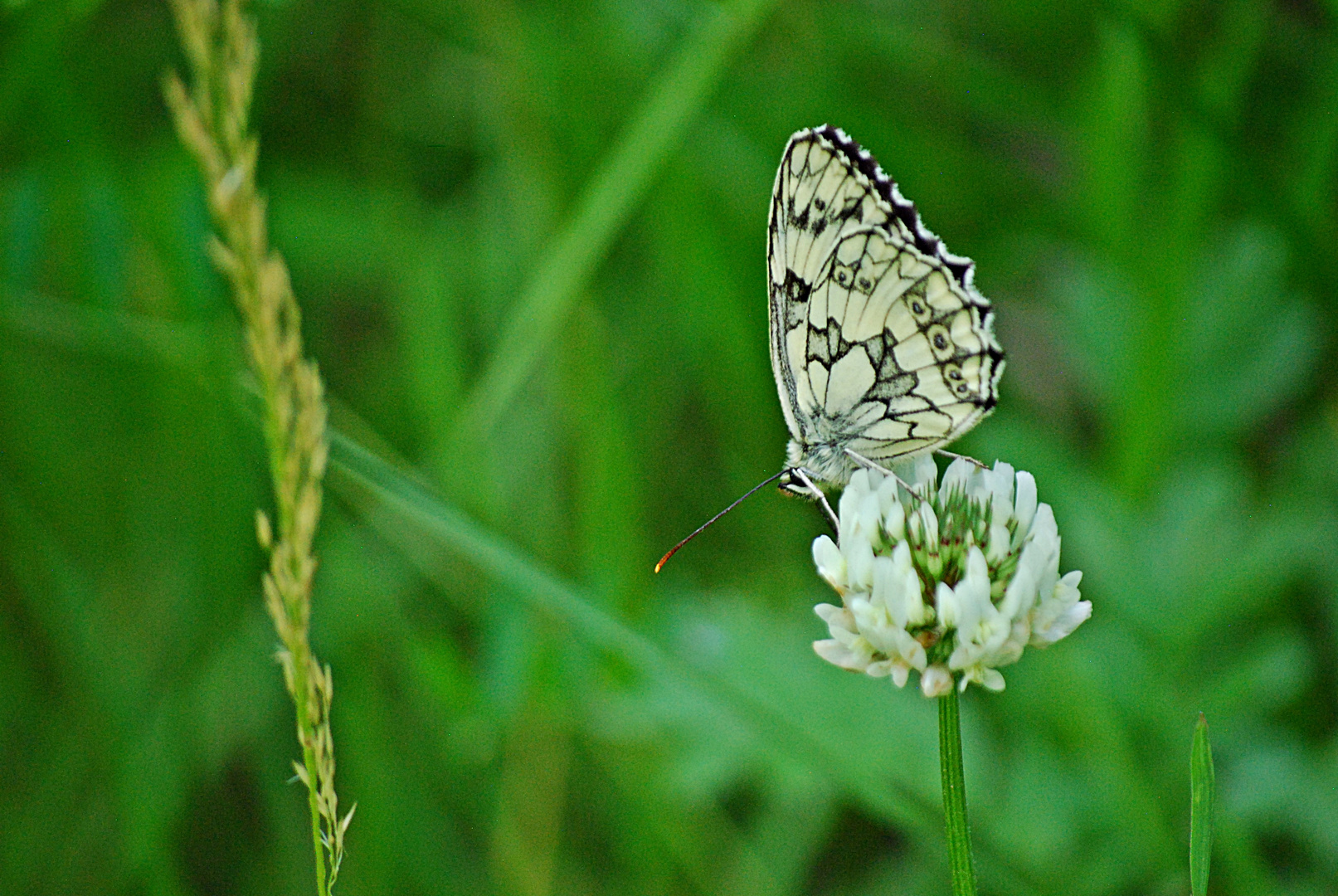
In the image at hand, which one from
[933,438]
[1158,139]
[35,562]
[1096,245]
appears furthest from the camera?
[1158,139]

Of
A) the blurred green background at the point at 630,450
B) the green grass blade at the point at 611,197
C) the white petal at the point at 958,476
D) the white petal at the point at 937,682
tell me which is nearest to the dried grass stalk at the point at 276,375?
the blurred green background at the point at 630,450

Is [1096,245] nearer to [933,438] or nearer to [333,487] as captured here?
[933,438]

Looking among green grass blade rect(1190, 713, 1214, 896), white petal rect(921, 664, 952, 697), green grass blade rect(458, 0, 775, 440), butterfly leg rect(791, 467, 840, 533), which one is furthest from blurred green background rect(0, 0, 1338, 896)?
green grass blade rect(1190, 713, 1214, 896)

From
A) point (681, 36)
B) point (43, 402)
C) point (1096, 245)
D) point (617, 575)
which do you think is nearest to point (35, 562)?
point (43, 402)

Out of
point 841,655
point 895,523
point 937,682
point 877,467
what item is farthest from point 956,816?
point 877,467

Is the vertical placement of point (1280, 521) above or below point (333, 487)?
above

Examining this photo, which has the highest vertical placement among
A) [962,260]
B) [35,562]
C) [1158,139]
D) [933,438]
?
[1158,139]
